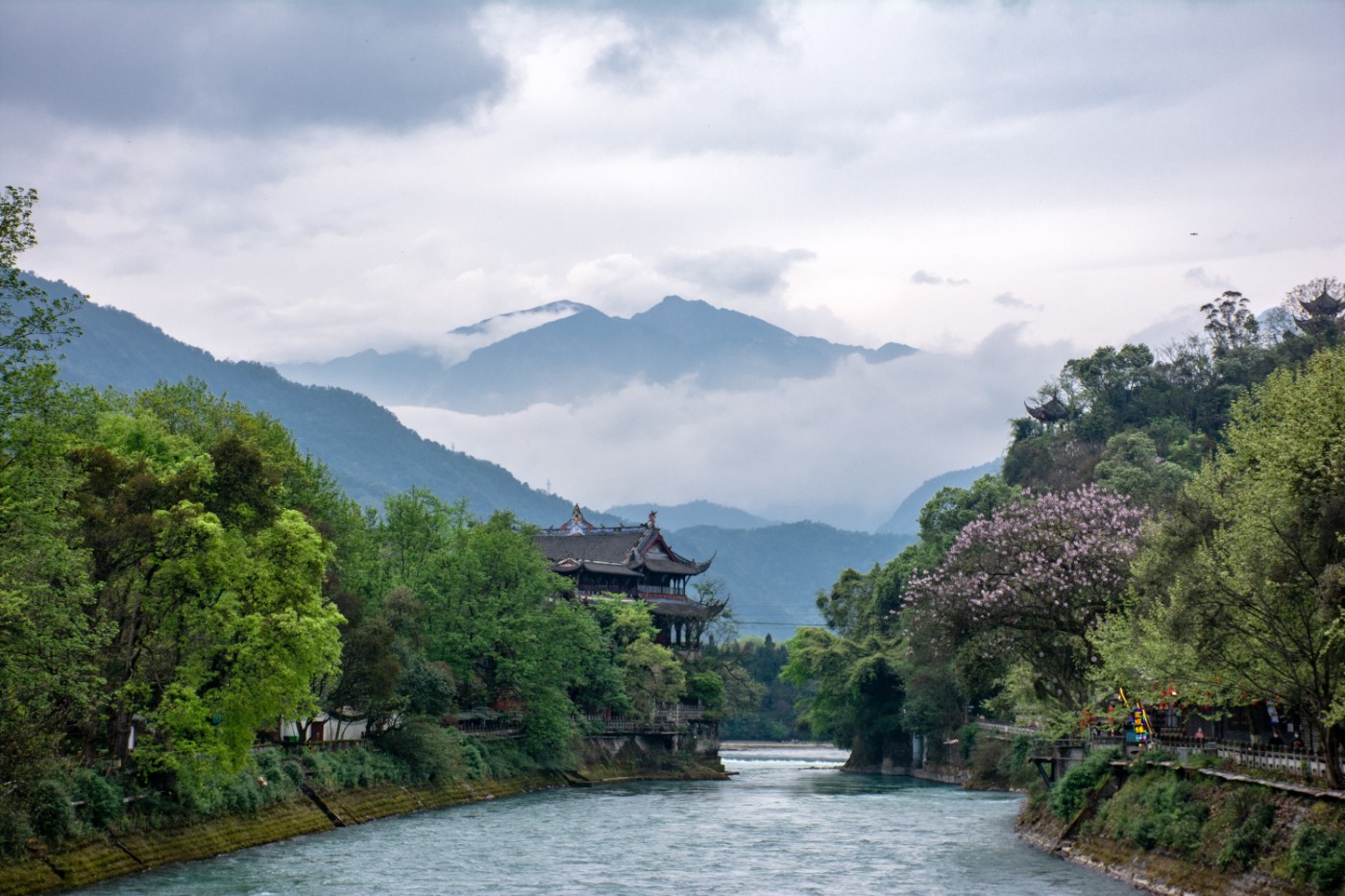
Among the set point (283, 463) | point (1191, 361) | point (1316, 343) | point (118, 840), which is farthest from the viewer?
point (1191, 361)

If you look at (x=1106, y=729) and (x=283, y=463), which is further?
(x=283, y=463)

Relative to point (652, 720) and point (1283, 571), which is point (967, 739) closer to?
point (652, 720)

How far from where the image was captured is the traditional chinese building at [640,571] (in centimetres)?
11962

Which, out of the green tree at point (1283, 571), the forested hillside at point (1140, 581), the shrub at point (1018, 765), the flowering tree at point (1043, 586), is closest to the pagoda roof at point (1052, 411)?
the forested hillside at point (1140, 581)

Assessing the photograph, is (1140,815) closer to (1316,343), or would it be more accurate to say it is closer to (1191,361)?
(1316,343)

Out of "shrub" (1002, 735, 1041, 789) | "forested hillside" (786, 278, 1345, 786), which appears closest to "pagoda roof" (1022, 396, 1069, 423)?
"forested hillside" (786, 278, 1345, 786)

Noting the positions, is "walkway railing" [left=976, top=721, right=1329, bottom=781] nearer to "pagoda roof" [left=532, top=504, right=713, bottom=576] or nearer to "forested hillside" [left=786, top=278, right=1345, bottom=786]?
"forested hillside" [left=786, top=278, right=1345, bottom=786]

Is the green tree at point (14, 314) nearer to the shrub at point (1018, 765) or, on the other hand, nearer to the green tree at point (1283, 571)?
the green tree at point (1283, 571)

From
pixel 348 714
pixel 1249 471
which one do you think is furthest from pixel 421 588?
pixel 1249 471

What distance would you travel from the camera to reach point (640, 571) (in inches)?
4867

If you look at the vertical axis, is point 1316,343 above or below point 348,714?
above

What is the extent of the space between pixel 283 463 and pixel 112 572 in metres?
21.8

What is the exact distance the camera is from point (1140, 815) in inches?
1769

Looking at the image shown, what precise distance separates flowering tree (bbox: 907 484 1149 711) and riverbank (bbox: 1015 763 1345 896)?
9.03m
